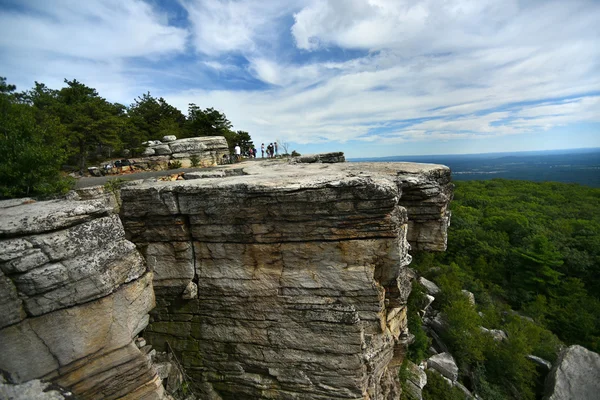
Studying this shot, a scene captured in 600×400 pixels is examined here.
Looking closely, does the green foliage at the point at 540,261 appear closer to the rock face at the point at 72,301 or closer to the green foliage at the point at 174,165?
the green foliage at the point at 174,165

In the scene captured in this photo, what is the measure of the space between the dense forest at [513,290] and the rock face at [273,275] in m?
9.46

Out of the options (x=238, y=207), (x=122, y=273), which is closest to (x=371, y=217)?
(x=238, y=207)

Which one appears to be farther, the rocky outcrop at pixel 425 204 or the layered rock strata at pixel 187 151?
the layered rock strata at pixel 187 151

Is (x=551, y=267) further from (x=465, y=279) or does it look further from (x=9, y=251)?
(x=9, y=251)

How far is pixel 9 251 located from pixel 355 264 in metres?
7.53

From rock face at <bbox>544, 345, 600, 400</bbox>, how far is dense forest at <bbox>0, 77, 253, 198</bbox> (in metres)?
26.5

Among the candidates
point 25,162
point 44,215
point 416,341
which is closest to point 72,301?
point 44,215

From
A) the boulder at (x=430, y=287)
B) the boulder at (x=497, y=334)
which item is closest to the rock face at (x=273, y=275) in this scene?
the boulder at (x=497, y=334)

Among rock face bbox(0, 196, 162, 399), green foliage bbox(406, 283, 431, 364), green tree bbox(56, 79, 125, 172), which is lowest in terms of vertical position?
green foliage bbox(406, 283, 431, 364)

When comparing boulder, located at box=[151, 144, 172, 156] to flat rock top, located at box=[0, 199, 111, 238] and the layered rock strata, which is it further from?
flat rock top, located at box=[0, 199, 111, 238]

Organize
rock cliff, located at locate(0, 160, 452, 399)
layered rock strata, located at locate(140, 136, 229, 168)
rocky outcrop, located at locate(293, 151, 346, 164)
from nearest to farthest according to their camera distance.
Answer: rock cliff, located at locate(0, 160, 452, 399), rocky outcrop, located at locate(293, 151, 346, 164), layered rock strata, located at locate(140, 136, 229, 168)

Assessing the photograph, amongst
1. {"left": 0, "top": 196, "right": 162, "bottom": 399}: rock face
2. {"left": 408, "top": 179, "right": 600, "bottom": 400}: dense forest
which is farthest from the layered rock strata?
{"left": 408, "top": 179, "right": 600, "bottom": 400}: dense forest

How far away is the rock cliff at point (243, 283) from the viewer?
5.84 meters

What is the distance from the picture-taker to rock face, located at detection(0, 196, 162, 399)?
16.1 feet
